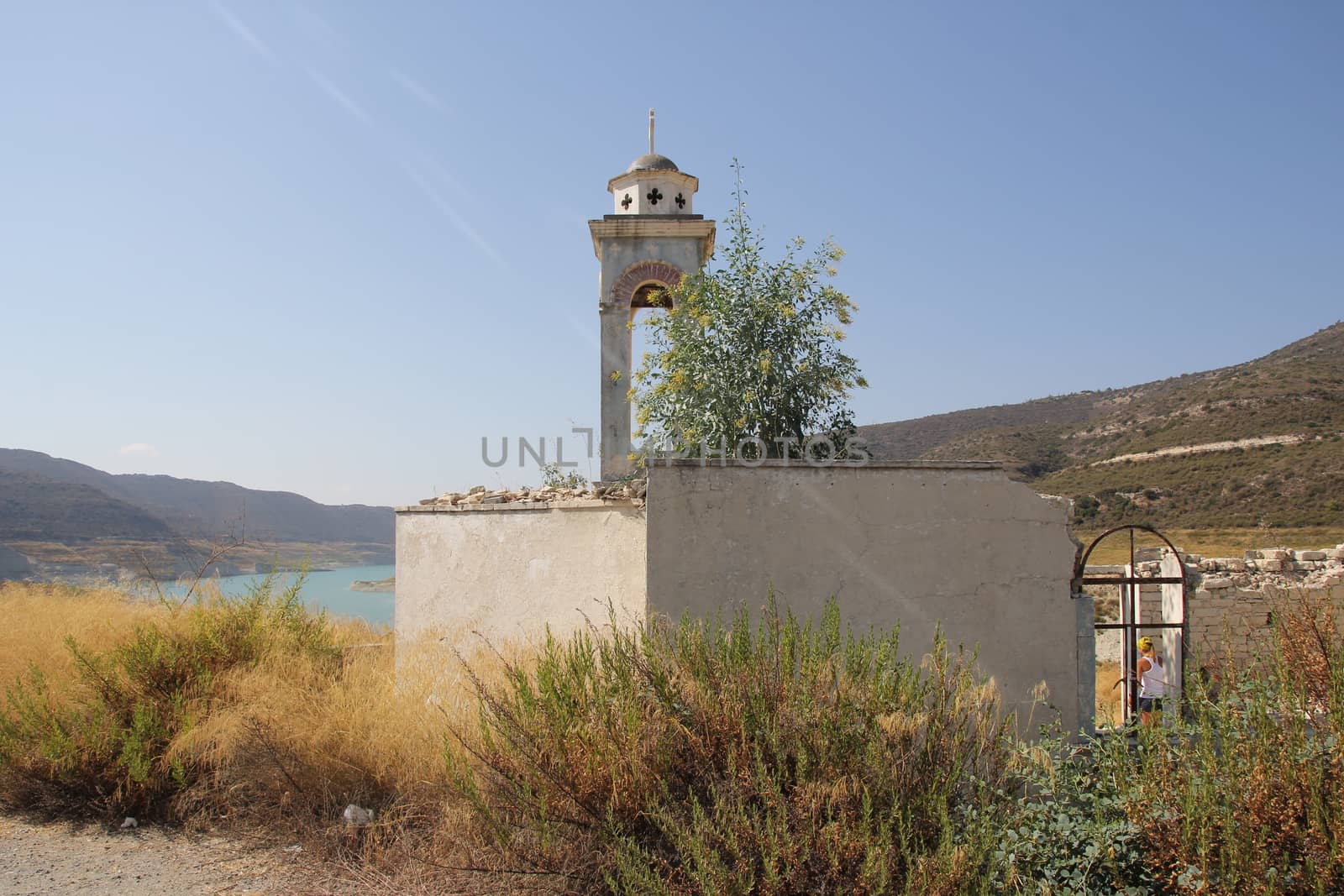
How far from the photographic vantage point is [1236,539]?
23922 millimetres

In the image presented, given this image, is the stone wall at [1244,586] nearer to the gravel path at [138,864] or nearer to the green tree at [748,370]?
the green tree at [748,370]

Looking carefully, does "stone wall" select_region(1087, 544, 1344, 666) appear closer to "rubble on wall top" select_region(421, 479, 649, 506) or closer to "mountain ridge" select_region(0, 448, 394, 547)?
"rubble on wall top" select_region(421, 479, 649, 506)

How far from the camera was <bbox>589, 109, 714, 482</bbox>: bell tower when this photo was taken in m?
9.54

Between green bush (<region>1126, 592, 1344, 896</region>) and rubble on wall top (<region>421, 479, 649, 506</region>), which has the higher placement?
rubble on wall top (<region>421, 479, 649, 506</region>)

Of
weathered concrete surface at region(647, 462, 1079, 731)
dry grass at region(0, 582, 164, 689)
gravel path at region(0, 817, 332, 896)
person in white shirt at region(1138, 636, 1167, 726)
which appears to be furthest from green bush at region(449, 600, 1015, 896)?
person in white shirt at region(1138, 636, 1167, 726)

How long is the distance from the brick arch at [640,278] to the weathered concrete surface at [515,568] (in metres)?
3.25

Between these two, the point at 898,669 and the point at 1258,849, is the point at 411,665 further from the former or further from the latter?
the point at 1258,849

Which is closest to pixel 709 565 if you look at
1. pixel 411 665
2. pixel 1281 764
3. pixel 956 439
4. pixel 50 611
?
pixel 411 665

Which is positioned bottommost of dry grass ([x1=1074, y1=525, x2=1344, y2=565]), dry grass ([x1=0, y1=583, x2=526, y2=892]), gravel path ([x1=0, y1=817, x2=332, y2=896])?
gravel path ([x1=0, y1=817, x2=332, y2=896])

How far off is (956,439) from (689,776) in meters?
41.6

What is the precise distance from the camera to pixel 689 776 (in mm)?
4039

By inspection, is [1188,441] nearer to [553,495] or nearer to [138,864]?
[553,495]

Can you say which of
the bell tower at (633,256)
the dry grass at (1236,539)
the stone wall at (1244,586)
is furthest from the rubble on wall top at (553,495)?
the dry grass at (1236,539)

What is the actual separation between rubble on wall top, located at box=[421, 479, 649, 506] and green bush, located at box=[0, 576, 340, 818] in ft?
6.61
